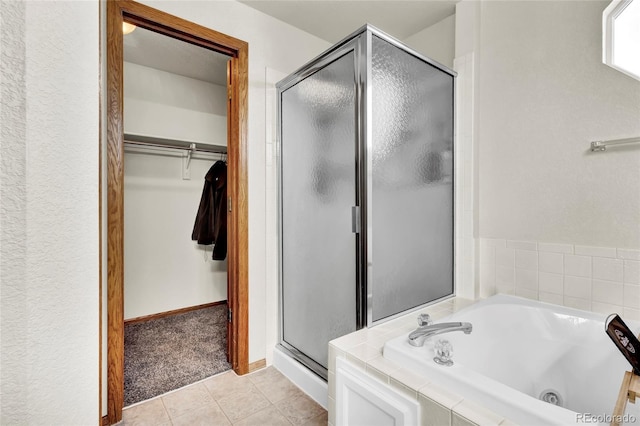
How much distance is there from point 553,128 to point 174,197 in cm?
316

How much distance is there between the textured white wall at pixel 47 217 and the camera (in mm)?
297

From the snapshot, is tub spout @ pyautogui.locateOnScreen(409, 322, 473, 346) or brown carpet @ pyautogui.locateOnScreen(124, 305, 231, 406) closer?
tub spout @ pyautogui.locateOnScreen(409, 322, 473, 346)

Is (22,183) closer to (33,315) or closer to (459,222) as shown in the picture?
(33,315)

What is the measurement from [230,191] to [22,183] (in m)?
1.74

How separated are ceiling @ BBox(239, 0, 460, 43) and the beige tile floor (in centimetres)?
246

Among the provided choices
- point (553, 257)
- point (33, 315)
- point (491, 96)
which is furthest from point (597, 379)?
point (33, 315)

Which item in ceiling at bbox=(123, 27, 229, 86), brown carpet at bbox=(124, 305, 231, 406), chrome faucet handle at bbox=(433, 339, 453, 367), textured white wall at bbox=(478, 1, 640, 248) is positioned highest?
ceiling at bbox=(123, 27, 229, 86)

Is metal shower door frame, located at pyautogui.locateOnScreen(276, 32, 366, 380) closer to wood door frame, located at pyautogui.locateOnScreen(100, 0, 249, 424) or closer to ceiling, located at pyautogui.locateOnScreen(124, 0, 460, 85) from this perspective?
wood door frame, located at pyautogui.locateOnScreen(100, 0, 249, 424)

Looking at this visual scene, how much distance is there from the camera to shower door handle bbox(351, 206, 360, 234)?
152cm

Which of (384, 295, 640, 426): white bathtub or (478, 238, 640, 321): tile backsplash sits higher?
(478, 238, 640, 321): tile backsplash

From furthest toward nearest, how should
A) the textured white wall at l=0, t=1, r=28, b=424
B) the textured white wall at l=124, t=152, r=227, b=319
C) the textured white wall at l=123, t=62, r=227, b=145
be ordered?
the textured white wall at l=124, t=152, r=227, b=319, the textured white wall at l=123, t=62, r=227, b=145, the textured white wall at l=0, t=1, r=28, b=424

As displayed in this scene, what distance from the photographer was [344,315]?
161 cm

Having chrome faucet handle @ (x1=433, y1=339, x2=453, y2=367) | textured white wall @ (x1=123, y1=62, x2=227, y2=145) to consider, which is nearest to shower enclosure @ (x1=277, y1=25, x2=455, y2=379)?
chrome faucet handle @ (x1=433, y1=339, x2=453, y2=367)

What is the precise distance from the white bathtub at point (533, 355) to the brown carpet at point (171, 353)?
1.52 metres
